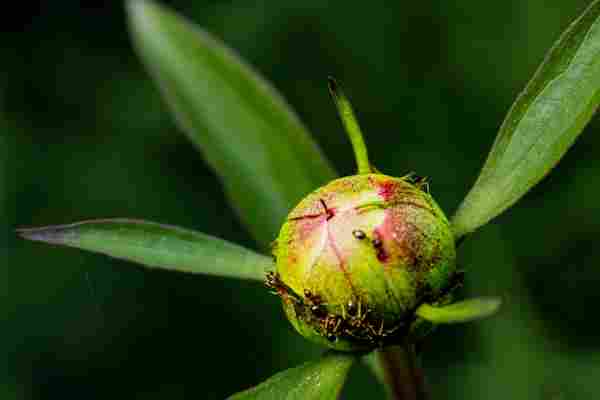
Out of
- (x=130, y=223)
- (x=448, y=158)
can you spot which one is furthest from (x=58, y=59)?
(x=130, y=223)

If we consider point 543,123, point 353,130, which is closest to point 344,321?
point 353,130

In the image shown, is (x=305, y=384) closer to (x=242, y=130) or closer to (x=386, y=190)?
(x=386, y=190)

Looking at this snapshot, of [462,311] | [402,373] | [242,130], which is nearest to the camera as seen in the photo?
[462,311]

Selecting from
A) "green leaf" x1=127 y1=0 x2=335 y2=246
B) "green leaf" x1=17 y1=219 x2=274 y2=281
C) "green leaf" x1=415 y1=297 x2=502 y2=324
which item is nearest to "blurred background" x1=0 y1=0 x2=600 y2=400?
"green leaf" x1=127 y1=0 x2=335 y2=246

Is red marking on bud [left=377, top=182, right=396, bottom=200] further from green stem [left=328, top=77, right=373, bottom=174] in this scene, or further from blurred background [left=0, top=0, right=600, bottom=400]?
blurred background [left=0, top=0, right=600, bottom=400]

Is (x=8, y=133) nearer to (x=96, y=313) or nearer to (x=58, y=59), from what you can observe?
(x=58, y=59)

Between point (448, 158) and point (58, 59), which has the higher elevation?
point (58, 59)

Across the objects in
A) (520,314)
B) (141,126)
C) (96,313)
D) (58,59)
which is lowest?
(520,314)
